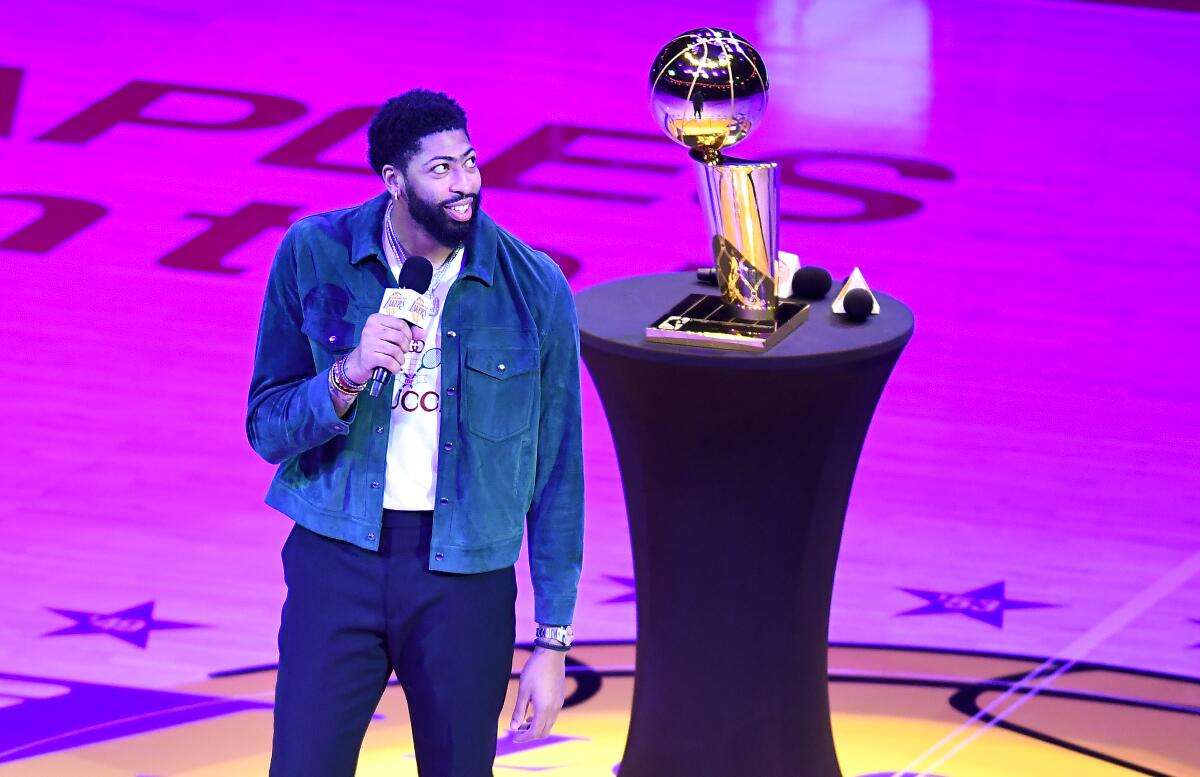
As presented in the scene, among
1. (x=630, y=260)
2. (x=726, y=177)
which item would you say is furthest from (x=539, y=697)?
(x=630, y=260)

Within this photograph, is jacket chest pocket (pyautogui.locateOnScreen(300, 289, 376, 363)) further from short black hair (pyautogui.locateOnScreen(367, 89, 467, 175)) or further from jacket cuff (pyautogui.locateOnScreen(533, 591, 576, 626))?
jacket cuff (pyautogui.locateOnScreen(533, 591, 576, 626))

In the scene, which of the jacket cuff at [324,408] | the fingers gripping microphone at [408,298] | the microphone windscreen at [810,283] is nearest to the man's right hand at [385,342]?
the fingers gripping microphone at [408,298]

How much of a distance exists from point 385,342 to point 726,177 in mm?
1091

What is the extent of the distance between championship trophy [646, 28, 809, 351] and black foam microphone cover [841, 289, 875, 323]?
0.09 m

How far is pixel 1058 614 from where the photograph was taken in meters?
4.71

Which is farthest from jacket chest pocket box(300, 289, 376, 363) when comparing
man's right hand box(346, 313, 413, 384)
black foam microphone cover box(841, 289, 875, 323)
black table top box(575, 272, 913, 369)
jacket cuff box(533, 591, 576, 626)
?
black foam microphone cover box(841, 289, 875, 323)

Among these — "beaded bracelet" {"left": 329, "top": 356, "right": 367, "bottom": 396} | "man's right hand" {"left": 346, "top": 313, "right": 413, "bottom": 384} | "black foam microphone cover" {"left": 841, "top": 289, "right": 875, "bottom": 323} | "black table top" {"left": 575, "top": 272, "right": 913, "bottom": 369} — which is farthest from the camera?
"black foam microphone cover" {"left": 841, "top": 289, "right": 875, "bottom": 323}

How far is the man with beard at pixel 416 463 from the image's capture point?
8.32 ft

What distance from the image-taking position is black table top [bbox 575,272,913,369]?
10.1 ft

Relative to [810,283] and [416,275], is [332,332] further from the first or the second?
[810,283]

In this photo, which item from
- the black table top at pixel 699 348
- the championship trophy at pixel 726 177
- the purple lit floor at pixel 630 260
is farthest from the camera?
the purple lit floor at pixel 630 260

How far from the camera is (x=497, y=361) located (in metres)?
2.56

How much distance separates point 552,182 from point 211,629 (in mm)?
3719

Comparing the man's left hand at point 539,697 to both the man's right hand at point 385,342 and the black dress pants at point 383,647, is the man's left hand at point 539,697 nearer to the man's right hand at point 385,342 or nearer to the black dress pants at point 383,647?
the black dress pants at point 383,647
